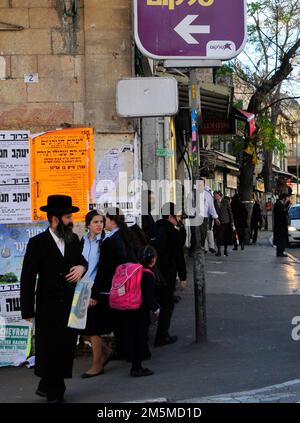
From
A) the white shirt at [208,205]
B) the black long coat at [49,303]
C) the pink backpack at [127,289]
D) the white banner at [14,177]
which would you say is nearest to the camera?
the black long coat at [49,303]

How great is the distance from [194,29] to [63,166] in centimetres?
216

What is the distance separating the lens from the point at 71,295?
6.06 metres

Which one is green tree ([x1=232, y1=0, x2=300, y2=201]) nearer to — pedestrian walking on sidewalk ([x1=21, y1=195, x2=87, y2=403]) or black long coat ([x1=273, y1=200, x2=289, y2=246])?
black long coat ([x1=273, y1=200, x2=289, y2=246])

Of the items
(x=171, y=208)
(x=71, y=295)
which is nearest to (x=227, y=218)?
(x=171, y=208)

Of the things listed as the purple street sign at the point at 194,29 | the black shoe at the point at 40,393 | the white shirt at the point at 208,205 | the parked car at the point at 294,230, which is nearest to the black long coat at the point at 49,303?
the black shoe at the point at 40,393

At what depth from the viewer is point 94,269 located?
23.2 feet

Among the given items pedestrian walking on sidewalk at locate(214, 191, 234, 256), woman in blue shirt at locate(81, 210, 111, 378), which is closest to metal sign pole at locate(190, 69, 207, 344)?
woman in blue shirt at locate(81, 210, 111, 378)

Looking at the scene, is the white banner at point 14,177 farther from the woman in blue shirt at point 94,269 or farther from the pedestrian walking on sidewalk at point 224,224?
the pedestrian walking on sidewalk at point 224,224

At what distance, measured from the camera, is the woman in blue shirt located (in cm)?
695

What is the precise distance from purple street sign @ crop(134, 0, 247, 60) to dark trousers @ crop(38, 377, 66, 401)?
3.68m

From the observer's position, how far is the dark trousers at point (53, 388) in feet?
19.5

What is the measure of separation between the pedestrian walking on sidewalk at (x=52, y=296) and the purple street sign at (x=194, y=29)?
2461 mm
